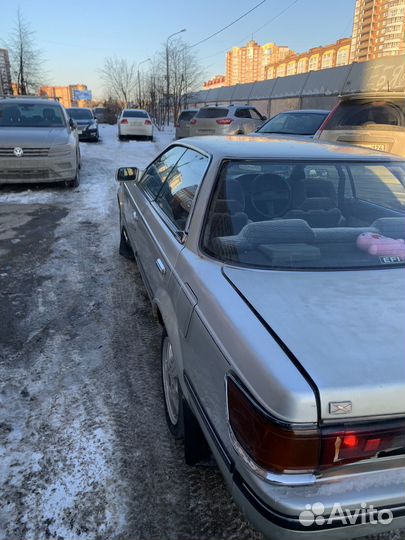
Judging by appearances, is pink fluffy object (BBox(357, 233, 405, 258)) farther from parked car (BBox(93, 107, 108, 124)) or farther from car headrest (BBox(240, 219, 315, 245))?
parked car (BBox(93, 107, 108, 124))

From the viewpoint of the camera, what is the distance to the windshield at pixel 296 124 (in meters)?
9.66

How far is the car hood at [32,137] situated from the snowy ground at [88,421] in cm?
379

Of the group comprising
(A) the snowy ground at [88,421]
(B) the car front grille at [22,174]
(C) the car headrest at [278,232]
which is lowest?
(A) the snowy ground at [88,421]

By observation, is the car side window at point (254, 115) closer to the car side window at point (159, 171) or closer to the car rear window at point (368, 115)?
the car rear window at point (368, 115)

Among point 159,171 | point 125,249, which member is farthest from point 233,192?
point 125,249

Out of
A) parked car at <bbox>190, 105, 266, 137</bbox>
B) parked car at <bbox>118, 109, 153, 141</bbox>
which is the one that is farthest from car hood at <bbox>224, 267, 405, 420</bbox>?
parked car at <bbox>118, 109, 153, 141</bbox>

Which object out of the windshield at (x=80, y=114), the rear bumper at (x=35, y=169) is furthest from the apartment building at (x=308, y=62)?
the rear bumper at (x=35, y=169)

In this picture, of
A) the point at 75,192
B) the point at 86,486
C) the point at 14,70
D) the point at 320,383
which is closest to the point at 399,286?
the point at 320,383

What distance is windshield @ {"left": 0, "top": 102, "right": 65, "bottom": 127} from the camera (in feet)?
29.9

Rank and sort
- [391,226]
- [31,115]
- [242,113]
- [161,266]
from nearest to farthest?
[391,226], [161,266], [31,115], [242,113]

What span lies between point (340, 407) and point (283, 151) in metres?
1.85

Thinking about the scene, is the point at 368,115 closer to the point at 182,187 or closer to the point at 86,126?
the point at 182,187

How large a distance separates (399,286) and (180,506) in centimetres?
147

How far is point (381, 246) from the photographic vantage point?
2236 millimetres
